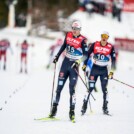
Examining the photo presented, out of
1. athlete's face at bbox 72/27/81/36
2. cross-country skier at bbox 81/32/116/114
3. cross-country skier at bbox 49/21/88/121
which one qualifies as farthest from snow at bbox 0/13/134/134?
athlete's face at bbox 72/27/81/36

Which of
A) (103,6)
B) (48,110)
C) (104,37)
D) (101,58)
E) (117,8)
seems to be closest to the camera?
(104,37)

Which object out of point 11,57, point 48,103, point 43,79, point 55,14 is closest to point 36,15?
point 55,14

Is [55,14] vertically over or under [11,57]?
over

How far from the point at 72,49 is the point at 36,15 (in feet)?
138

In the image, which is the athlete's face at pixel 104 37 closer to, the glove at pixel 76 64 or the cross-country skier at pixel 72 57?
the cross-country skier at pixel 72 57

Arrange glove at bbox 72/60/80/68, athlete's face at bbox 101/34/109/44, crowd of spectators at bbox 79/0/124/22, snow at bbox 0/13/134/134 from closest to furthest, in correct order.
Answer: snow at bbox 0/13/134/134, glove at bbox 72/60/80/68, athlete's face at bbox 101/34/109/44, crowd of spectators at bbox 79/0/124/22

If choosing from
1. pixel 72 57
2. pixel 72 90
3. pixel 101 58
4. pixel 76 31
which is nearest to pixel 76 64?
pixel 72 57

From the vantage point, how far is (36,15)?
53.3 meters

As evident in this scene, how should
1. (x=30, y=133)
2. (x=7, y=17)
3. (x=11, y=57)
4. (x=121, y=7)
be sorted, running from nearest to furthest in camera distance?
(x=30, y=133), (x=11, y=57), (x=121, y=7), (x=7, y=17)

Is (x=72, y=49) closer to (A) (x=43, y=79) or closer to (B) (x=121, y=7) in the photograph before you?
(A) (x=43, y=79)

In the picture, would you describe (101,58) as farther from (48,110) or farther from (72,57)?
(48,110)

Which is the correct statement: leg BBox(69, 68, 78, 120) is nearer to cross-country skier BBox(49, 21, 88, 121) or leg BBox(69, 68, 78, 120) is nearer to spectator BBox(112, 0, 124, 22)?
cross-country skier BBox(49, 21, 88, 121)

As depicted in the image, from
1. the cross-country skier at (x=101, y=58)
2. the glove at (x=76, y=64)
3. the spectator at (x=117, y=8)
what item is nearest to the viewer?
the glove at (x=76, y=64)

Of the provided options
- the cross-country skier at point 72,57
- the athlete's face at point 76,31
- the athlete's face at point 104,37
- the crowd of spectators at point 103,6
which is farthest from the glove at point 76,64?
the crowd of spectators at point 103,6
